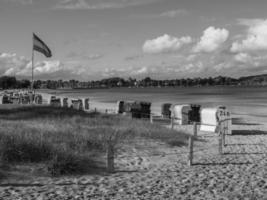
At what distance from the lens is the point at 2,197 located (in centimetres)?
700

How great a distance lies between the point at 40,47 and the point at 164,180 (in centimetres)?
2321

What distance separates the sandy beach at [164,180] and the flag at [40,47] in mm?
18913

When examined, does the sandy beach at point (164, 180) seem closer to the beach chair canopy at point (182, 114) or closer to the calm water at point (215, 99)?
the beach chair canopy at point (182, 114)

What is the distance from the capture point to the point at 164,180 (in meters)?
8.71

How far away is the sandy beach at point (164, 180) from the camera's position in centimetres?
755

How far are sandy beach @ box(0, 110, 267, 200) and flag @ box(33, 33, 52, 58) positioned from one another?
18.9 m

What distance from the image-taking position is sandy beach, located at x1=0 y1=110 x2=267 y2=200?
7.55 meters

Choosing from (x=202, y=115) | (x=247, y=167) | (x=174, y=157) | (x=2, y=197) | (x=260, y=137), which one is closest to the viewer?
(x=2, y=197)

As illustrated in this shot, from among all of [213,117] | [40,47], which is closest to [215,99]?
[40,47]

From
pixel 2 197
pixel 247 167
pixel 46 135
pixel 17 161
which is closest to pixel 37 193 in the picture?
pixel 2 197

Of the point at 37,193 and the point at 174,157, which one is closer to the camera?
the point at 37,193

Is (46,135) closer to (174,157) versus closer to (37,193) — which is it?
(174,157)

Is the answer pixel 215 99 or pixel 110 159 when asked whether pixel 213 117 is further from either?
pixel 215 99

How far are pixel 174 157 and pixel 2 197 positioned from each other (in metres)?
5.43
